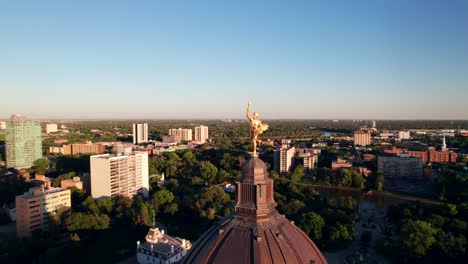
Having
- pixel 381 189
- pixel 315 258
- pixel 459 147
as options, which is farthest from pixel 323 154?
pixel 315 258

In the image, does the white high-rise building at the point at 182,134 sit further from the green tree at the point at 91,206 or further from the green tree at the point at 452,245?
the green tree at the point at 452,245

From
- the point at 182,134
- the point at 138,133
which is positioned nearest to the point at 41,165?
the point at 138,133

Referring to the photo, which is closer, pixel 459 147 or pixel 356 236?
pixel 356 236

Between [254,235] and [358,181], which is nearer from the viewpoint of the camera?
[254,235]

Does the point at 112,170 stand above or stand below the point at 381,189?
above

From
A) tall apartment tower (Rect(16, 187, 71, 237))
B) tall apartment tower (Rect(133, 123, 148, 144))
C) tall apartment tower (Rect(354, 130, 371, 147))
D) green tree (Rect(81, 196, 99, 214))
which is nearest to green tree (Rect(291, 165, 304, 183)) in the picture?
green tree (Rect(81, 196, 99, 214))

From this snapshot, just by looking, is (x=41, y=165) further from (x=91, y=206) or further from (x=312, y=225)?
(x=312, y=225)

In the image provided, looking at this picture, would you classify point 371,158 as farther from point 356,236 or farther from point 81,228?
point 81,228
